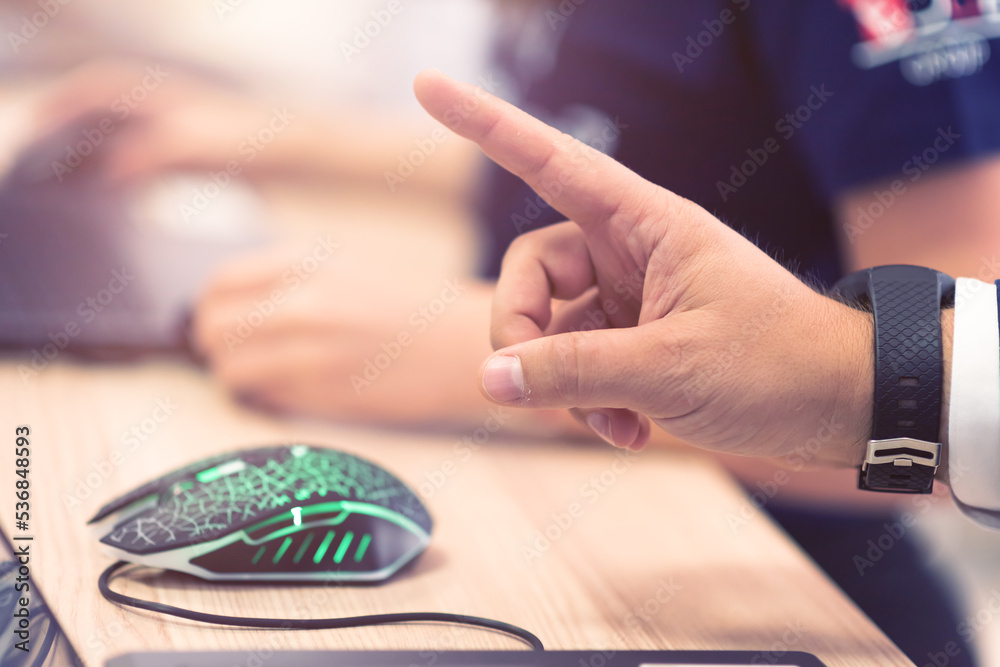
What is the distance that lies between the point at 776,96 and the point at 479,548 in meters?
0.68

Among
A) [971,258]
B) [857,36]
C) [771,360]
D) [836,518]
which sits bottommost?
[836,518]

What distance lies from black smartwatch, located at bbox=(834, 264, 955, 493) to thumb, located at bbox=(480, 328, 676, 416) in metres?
0.14

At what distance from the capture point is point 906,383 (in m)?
0.41

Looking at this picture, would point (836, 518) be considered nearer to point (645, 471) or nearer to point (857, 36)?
point (645, 471)

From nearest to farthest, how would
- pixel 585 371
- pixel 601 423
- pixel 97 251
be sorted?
1. pixel 585 371
2. pixel 601 423
3. pixel 97 251

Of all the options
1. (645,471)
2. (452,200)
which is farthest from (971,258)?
(452,200)

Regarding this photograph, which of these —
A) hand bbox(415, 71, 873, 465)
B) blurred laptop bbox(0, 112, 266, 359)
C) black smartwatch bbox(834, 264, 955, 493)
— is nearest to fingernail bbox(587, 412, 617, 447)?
hand bbox(415, 71, 873, 465)

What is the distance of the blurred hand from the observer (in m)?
0.75

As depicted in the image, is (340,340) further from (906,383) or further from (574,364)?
(906,383)

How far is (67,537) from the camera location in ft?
1.44

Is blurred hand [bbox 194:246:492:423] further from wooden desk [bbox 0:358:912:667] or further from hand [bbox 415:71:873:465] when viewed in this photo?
hand [bbox 415:71:873:465]

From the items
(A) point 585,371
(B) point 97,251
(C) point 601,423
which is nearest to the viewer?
(A) point 585,371

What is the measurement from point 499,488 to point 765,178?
0.54 m

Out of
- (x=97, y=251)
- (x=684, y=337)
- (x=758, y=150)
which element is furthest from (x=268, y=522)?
(x=758, y=150)
